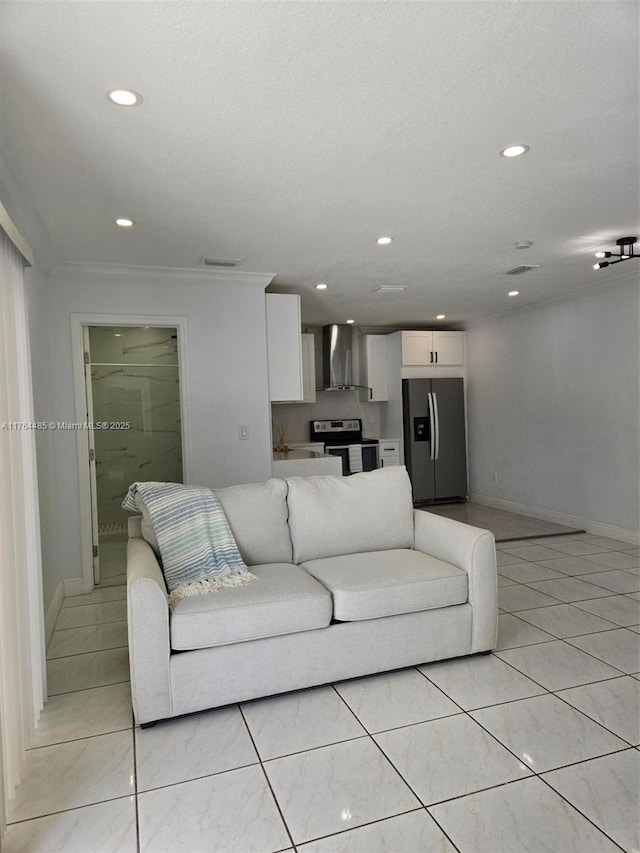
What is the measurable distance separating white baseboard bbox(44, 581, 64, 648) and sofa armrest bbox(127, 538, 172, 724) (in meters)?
1.09

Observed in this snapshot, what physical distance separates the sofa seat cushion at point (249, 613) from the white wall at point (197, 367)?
195 cm

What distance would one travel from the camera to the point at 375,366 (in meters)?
7.06

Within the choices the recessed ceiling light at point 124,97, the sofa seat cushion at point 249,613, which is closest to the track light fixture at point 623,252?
the sofa seat cushion at point 249,613

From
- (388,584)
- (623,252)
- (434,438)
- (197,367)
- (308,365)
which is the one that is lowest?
(388,584)

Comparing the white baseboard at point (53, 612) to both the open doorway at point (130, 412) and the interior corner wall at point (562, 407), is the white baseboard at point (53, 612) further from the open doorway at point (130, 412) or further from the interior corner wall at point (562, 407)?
the interior corner wall at point (562, 407)

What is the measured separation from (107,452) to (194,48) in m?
5.28

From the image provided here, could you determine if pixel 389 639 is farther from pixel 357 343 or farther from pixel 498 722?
pixel 357 343

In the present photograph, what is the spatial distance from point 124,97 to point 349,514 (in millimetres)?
2251

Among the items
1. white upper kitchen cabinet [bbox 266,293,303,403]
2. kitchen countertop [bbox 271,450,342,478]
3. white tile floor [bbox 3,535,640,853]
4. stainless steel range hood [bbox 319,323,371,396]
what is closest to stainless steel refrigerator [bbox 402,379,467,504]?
stainless steel range hood [bbox 319,323,371,396]

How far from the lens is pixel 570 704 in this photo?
231cm

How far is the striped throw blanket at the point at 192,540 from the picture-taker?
255 centimetres

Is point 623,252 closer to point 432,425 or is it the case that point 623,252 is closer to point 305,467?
point 305,467

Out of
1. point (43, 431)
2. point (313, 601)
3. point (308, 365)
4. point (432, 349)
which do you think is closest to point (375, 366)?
point (432, 349)

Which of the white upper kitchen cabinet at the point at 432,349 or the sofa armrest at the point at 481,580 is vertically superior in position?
the white upper kitchen cabinet at the point at 432,349
